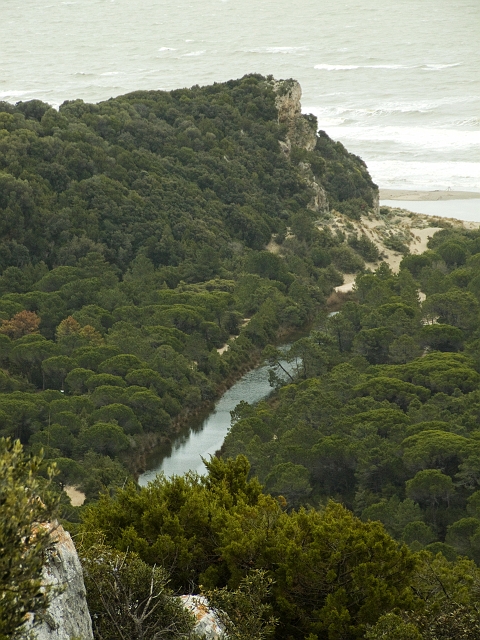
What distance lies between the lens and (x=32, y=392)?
136 feet

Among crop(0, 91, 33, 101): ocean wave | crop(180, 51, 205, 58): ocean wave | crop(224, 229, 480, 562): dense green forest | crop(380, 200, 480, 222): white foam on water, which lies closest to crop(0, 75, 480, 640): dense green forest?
crop(224, 229, 480, 562): dense green forest

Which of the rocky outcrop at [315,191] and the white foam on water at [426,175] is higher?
the rocky outcrop at [315,191]

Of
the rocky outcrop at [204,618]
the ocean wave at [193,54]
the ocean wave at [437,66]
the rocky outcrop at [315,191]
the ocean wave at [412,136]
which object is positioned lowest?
the ocean wave at [412,136]

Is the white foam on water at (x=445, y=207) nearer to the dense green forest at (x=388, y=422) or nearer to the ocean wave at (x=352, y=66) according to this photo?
the dense green forest at (x=388, y=422)

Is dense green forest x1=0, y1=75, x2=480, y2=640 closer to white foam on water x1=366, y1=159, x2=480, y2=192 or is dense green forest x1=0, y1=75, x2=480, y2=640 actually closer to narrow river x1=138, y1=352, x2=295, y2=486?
narrow river x1=138, y1=352, x2=295, y2=486

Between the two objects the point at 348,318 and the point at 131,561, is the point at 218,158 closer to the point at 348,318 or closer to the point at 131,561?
the point at 348,318

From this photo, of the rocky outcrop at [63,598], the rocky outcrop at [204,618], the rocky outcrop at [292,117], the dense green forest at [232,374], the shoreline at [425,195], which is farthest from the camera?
the shoreline at [425,195]

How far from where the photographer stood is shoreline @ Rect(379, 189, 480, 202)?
274ft

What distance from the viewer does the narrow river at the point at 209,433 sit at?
3778 centimetres

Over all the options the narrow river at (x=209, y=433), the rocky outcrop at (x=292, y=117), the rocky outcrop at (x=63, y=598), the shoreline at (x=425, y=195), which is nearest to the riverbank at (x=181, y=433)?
the narrow river at (x=209, y=433)

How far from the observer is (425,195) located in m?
84.6

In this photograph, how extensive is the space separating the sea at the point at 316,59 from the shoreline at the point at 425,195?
113 centimetres

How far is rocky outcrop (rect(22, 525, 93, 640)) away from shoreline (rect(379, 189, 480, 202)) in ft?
241

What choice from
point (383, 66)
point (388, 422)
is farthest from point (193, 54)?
point (388, 422)
